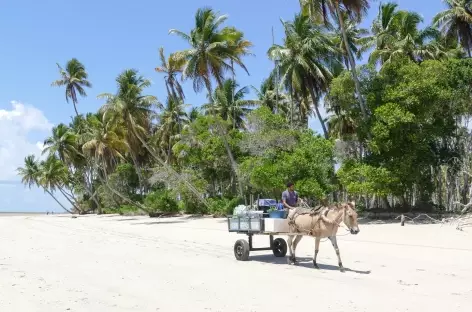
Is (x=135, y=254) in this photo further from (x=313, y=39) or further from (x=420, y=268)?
(x=313, y=39)

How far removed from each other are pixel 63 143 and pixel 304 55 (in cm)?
4270

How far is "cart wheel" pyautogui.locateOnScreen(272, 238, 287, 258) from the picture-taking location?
A: 46.2 feet

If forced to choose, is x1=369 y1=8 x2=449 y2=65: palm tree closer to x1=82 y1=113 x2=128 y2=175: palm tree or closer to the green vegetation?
the green vegetation

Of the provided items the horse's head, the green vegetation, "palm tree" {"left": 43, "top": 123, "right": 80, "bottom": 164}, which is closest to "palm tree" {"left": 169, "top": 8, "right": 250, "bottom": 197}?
the green vegetation

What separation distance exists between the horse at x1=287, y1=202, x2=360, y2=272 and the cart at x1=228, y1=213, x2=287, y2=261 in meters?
0.77

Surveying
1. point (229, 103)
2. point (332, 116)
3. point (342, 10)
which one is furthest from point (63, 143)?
point (342, 10)

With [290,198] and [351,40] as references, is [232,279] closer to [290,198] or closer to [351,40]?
[290,198]

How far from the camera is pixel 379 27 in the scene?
36812 millimetres

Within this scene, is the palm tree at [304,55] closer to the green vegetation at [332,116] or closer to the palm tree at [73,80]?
the green vegetation at [332,116]

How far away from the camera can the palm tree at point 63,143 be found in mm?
65188

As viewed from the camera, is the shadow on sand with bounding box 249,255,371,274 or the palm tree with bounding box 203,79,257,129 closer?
the shadow on sand with bounding box 249,255,371,274

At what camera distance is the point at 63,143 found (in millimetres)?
65625

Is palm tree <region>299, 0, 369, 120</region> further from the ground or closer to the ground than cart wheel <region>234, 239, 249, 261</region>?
further from the ground

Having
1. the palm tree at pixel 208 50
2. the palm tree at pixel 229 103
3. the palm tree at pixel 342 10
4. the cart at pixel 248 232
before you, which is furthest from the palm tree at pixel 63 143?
the cart at pixel 248 232
